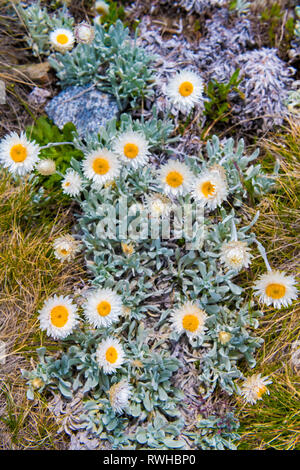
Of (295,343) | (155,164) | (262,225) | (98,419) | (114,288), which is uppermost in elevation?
(155,164)

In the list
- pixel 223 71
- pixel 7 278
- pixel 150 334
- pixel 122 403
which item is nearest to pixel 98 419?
pixel 122 403

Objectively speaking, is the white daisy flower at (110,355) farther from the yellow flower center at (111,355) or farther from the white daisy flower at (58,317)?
the white daisy flower at (58,317)

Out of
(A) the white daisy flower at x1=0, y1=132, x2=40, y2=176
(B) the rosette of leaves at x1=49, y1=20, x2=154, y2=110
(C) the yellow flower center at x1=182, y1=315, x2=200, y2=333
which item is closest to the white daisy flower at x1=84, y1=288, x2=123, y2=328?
(C) the yellow flower center at x1=182, y1=315, x2=200, y2=333

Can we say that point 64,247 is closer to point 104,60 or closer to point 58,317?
point 58,317

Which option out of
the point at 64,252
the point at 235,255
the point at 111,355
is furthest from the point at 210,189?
the point at 111,355

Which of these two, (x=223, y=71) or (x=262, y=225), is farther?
(x=223, y=71)

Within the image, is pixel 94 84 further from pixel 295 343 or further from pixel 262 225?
pixel 295 343
